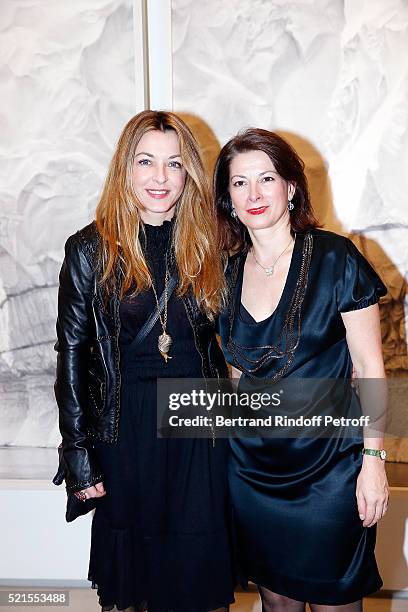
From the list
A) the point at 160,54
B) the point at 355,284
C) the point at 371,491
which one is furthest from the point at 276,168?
the point at 160,54

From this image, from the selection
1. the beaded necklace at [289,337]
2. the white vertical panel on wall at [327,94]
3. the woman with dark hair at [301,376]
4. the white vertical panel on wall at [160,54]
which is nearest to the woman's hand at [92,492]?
the woman with dark hair at [301,376]

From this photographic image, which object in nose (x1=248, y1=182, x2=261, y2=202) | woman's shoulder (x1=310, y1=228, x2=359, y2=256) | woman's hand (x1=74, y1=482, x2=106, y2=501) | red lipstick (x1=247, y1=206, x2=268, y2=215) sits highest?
nose (x1=248, y1=182, x2=261, y2=202)

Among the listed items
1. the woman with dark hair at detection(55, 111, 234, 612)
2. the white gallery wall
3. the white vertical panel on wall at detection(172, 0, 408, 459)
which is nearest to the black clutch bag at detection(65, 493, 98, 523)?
the woman with dark hair at detection(55, 111, 234, 612)

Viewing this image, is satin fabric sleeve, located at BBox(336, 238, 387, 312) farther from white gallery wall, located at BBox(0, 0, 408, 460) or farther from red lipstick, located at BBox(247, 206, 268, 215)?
white gallery wall, located at BBox(0, 0, 408, 460)

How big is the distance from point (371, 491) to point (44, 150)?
194 cm

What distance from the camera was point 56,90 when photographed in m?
2.68

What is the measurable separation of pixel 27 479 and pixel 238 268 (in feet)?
5.04

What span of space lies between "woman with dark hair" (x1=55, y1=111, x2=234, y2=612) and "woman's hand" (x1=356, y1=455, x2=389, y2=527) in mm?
391

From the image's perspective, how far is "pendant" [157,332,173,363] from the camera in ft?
5.72

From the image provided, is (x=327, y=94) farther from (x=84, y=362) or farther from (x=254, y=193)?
(x=84, y=362)

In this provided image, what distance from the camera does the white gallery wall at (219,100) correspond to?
8.59 feet

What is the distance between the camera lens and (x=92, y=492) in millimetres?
1748

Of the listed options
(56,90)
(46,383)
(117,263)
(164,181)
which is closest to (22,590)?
(46,383)

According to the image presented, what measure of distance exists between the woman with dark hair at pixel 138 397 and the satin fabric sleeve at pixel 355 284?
1.24ft
